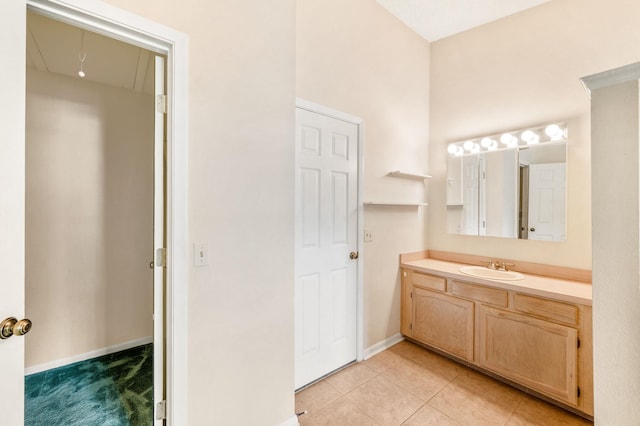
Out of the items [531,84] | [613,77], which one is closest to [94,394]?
[613,77]

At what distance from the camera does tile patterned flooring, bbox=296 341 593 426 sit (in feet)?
6.01

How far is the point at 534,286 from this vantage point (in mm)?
2051

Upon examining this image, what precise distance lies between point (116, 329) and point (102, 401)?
81 cm

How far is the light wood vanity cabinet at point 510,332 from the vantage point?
1.81 m

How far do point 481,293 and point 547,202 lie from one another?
978 millimetres

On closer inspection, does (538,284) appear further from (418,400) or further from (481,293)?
(418,400)

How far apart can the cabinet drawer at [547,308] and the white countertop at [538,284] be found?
0.04 meters

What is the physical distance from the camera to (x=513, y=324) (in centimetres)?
209

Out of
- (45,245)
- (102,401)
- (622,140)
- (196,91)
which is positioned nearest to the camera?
(622,140)

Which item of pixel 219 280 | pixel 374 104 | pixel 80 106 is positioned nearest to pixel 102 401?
pixel 219 280
